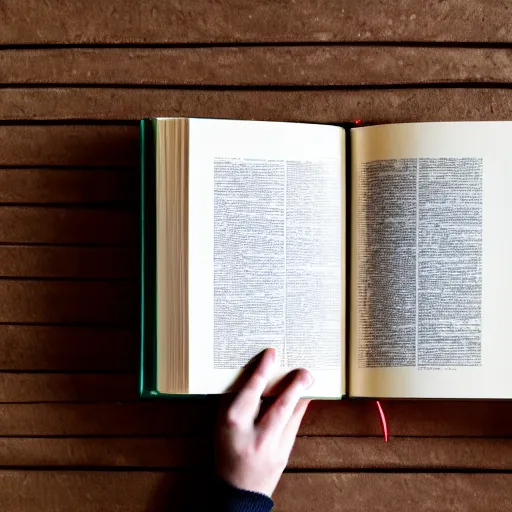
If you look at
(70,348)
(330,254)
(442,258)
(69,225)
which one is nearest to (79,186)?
(69,225)

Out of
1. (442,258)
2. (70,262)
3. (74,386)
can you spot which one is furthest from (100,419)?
(442,258)

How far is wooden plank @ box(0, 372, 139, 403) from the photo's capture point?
689 millimetres

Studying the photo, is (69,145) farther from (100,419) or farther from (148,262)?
(100,419)

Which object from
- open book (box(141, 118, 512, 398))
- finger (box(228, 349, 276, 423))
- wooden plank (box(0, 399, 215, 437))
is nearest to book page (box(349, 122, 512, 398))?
open book (box(141, 118, 512, 398))

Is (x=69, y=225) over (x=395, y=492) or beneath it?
over

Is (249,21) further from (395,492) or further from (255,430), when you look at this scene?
(395,492)

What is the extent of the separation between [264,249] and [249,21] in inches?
9.8

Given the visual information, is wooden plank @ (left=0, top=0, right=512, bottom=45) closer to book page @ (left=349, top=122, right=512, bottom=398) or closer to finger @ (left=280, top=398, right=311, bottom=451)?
book page @ (left=349, top=122, right=512, bottom=398)

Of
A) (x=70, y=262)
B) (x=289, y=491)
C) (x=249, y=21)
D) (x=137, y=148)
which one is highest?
(x=249, y=21)

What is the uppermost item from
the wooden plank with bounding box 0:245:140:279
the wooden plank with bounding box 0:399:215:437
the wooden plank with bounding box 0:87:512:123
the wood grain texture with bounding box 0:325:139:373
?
the wooden plank with bounding box 0:87:512:123

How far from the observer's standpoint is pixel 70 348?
2.26 ft

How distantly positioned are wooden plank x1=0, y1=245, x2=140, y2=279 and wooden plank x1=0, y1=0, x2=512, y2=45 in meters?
0.22

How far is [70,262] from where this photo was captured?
0.69 metres

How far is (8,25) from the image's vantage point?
2.27 ft
